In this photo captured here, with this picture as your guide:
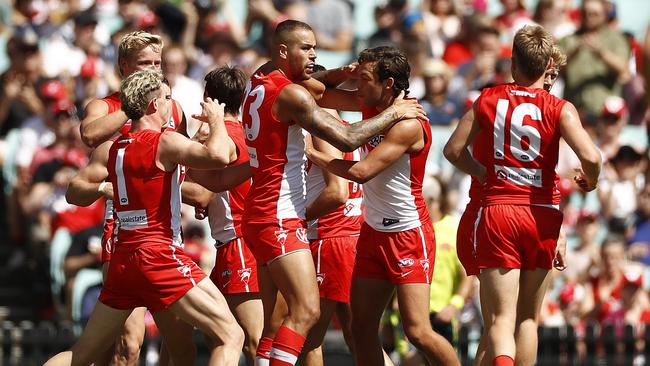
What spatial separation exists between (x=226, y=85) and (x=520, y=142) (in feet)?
7.33

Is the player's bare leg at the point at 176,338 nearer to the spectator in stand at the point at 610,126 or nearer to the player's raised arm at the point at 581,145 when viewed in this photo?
the player's raised arm at the point at 581,145

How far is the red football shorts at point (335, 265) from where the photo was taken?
11.1 m

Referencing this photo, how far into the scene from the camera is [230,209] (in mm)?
11352

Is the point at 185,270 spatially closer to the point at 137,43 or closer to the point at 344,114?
the point at 137,43

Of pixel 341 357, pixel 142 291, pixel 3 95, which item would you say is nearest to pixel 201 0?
pixel 3 95

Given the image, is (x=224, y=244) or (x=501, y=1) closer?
(x=224, y=244)

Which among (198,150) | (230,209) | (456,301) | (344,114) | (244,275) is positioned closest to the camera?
(198,150)

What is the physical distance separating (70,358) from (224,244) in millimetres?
1724

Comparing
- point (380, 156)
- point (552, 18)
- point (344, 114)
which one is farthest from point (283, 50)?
point (552, 18)

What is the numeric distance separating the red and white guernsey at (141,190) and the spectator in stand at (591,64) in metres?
9.58

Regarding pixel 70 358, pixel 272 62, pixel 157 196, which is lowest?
pixel 70 358

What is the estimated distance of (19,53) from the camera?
62.1 ft

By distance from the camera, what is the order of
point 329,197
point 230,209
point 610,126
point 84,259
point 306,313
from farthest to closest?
point 610,126 → point 84,259 → point 230,209 → point 329,197 → point 306,313

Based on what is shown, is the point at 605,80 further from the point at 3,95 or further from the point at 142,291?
the point at 142,291
